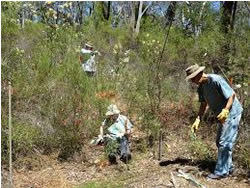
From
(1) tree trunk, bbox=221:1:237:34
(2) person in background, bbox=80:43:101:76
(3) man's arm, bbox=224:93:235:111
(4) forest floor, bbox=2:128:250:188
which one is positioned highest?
(1) tree trunk, bbox=221:1:237:34

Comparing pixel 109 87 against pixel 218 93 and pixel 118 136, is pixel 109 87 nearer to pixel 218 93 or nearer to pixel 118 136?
pixel 118 136

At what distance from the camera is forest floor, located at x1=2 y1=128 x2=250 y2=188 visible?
5.66 metres

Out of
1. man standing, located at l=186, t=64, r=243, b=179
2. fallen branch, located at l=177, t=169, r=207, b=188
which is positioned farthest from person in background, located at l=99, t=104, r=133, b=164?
man standing, located at l=186, t=64, r=243, b=179

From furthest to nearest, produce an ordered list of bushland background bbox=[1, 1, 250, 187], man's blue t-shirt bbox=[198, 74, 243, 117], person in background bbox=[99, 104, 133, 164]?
bushland background bbox=[1, 1, 250, 187], person in background bbox=[99, 104, 133, 164], man's blue t-shirt bbox=[198, 74, 243, 117]

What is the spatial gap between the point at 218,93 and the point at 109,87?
2972mm

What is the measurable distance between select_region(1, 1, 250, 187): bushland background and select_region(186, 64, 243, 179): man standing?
35cm

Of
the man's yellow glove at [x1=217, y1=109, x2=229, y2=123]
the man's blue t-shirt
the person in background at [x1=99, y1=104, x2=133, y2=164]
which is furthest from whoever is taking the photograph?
the person in background at [x1=99, y1=104, x2=133, y2=164]

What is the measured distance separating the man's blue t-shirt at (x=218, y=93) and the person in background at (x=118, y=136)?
1.21 metres

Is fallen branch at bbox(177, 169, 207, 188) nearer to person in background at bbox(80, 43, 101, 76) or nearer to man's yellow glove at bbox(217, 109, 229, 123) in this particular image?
Result: man's yellow glove at bbox(217, 109, 229, 123)

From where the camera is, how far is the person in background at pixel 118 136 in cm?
648

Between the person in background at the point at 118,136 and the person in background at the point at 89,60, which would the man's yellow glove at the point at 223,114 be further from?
the person in background at the point at 89,60

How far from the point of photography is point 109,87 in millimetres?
8297

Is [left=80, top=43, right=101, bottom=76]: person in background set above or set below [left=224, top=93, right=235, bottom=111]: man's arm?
above

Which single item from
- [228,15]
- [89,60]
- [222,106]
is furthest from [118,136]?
[228,15]
